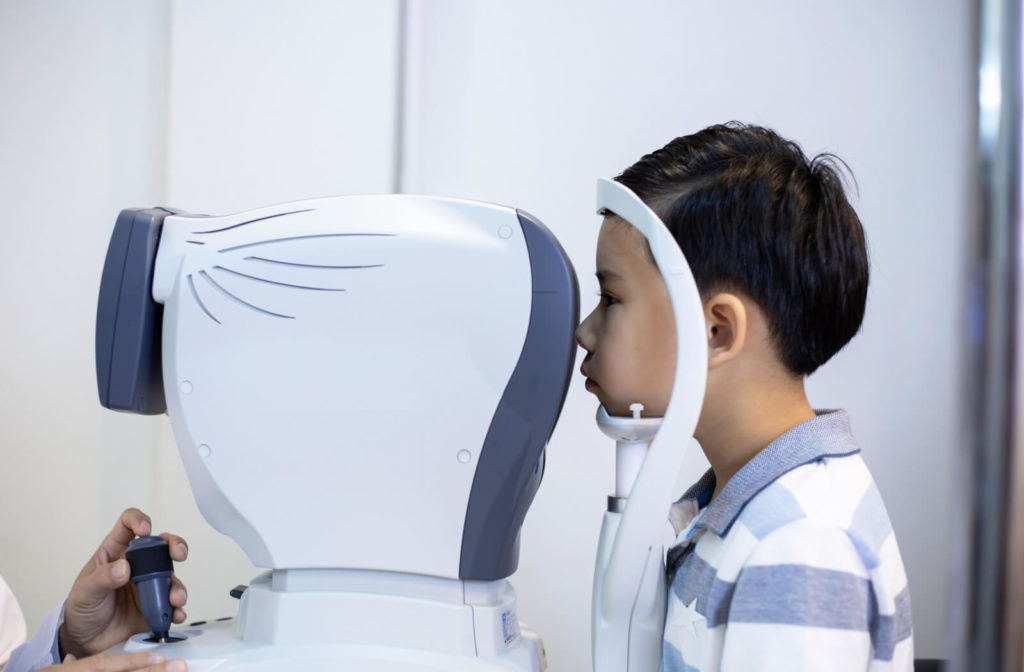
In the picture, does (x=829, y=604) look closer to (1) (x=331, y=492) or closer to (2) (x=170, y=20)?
(1) (x=331, y=492)

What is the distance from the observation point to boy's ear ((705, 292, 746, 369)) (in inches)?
29.1

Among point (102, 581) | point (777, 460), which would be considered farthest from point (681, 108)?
point (102, 581)

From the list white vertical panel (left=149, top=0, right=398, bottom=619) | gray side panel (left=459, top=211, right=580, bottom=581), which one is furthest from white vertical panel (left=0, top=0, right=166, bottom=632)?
gray side panel (left=459, top=211, right=580, bottom=581)

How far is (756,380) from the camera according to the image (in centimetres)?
77

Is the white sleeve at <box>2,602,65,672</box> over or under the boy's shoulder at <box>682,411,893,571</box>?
under

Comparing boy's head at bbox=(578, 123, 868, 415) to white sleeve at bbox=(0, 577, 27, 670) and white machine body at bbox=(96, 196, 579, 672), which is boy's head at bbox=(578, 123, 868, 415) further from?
white sleeve at bbox=(0, 577, 27, 670)

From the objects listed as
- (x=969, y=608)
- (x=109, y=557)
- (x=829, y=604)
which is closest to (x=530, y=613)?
(x=109, y=557)

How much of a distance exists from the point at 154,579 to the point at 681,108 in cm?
114

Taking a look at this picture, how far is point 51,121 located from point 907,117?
1496 millimetres

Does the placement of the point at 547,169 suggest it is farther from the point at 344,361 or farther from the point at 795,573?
the point at 795,573

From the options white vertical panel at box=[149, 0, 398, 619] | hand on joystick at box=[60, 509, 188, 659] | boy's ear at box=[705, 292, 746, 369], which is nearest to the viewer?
boy's ear at box=[705, 292, 746, 369]

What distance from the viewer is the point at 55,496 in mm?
1498

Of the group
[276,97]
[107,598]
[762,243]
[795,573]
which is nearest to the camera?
[795,573]

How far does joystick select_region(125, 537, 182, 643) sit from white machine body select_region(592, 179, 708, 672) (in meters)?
0.38
